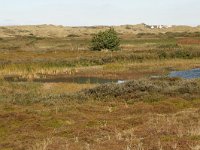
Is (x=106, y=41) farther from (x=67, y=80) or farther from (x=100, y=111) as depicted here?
(x=100, y=111)

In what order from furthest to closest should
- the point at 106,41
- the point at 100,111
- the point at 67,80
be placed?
1. the point at 106,41
2. the point at 67,80
3. the point at 100,111

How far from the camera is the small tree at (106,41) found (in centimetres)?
10632

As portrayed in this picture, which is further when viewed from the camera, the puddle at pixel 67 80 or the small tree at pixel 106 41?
the small tree at pixel 106 41

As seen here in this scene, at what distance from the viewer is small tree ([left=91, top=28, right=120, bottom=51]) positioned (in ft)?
349

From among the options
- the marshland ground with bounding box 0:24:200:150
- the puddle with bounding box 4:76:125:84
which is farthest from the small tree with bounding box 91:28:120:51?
the puddle with bounding box 4:76:125:84

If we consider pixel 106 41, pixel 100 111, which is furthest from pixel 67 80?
pixel 106 41

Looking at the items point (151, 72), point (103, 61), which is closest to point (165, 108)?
point (151, 72)

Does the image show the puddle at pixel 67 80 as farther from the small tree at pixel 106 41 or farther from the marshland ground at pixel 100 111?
the small tree at pixel 106 41

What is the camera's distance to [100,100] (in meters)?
39.4

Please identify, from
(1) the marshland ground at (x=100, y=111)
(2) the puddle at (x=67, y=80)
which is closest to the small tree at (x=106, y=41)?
(1) the marshland ground at (x=100, y=111)

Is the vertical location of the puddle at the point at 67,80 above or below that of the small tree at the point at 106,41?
below

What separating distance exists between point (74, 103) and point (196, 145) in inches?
863

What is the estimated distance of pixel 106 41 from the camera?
108 metres

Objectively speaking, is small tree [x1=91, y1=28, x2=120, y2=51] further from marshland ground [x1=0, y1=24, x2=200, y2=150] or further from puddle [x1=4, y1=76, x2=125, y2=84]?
puddle [x1=4, y1=76, x2=125, y2=84]
